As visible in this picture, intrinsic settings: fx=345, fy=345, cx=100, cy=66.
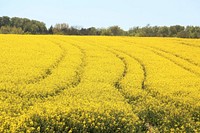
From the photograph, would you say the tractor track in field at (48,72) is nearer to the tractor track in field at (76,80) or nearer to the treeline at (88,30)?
the tractor track in field at (76,80)

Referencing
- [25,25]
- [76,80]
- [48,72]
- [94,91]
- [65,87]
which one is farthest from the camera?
[25,25]

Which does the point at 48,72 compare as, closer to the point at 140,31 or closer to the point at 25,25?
the point at 140,31

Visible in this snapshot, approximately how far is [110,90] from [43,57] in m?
8.45

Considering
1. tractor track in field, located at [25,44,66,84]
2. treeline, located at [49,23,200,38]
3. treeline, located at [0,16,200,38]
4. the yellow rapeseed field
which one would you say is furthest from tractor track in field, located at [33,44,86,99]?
treeline, located at [49,23,200,38]

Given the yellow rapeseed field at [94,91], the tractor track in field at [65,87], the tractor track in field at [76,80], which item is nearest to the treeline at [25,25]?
the yellow rapeseed field at [94,91]

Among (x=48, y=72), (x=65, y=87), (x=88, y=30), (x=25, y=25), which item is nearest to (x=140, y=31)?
(x=88, y=30)

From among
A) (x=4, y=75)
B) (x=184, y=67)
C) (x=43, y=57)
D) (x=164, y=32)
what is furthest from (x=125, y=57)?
(x=164, y=32)

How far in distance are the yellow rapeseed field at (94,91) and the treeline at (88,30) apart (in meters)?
43.8

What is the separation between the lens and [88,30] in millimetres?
86062

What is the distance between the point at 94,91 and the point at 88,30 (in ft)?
229

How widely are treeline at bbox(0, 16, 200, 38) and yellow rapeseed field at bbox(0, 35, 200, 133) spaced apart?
43.8 m

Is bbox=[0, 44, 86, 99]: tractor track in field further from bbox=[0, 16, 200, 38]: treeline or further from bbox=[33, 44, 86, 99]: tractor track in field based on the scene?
bbox=[0, 16, 200, 38]: treeline

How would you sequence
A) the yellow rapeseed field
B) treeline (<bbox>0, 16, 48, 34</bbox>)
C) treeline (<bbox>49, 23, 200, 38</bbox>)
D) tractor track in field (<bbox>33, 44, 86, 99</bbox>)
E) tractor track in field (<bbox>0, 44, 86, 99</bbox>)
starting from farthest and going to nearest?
treeline (<bbox>0, 16, 48, 34</bbox>) → treeline (<bbox>49, 23, 200, 38</bbox>) → tractor track in field (<bbox>33, 44, 86, 99</bbox>) → tractor track in field (<bbox>0, 44, 86, 99</bbox>) → the yellow rapeseed field

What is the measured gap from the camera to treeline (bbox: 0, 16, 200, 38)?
258 feet
